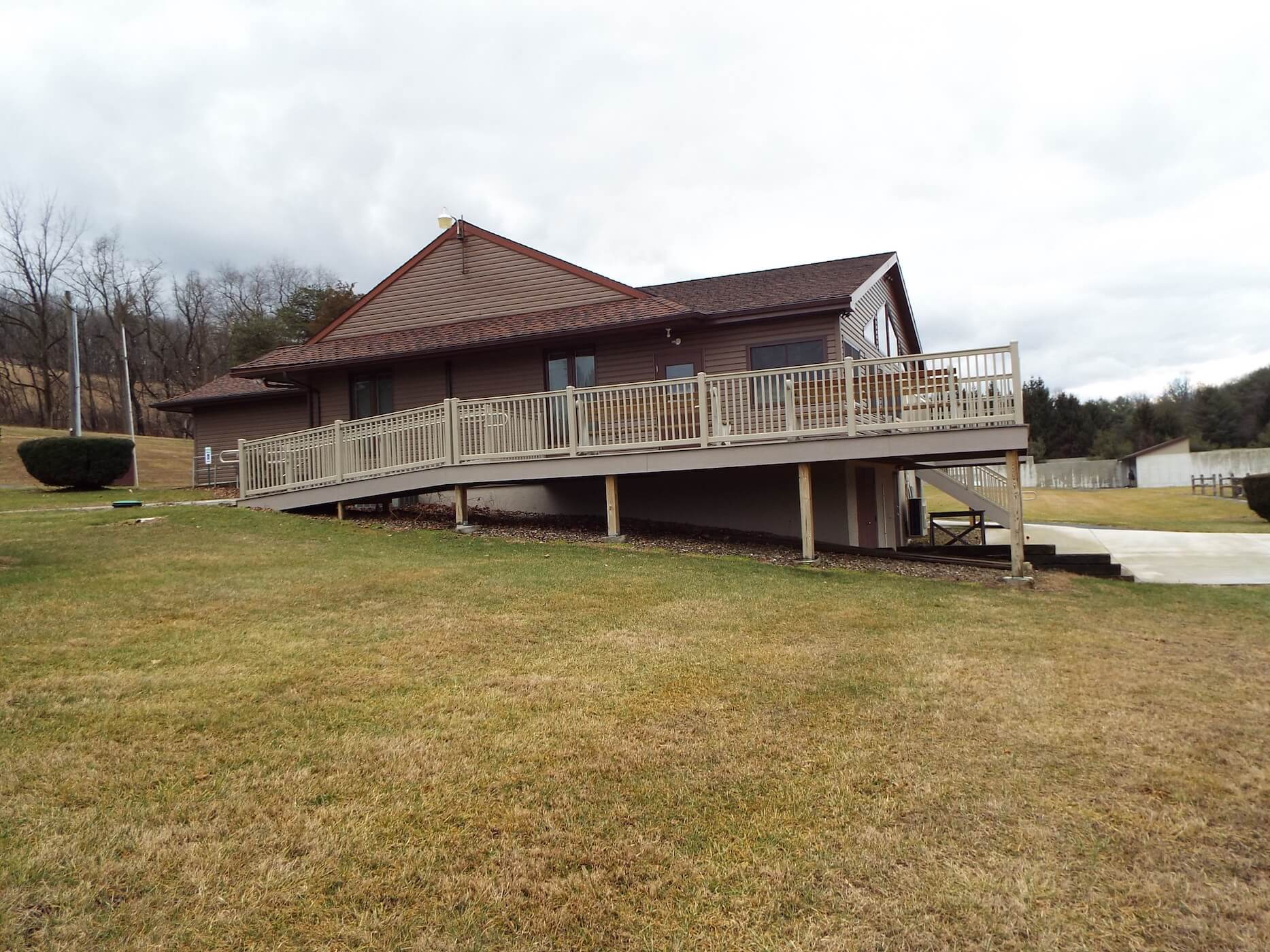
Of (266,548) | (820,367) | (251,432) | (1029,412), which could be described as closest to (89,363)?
(251,432)

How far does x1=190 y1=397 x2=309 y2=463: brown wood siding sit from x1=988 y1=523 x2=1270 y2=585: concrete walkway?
59.3ft

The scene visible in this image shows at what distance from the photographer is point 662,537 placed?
531 inches

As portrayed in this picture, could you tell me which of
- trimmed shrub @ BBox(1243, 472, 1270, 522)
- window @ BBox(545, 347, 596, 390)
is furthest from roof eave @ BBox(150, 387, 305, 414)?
trimmed shrub @ BBox(1243, 472, 1270, 522)

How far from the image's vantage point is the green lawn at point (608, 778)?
288 cm

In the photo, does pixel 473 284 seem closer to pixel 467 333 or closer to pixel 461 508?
pixel 467 333

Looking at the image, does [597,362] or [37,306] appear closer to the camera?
[597,362]

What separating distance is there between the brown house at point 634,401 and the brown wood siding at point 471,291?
43mm

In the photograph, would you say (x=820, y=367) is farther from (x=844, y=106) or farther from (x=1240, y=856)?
(x=844, y=106)

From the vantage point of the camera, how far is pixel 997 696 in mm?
5480

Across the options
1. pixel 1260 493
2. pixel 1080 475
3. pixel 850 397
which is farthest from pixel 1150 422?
pixel 850 397

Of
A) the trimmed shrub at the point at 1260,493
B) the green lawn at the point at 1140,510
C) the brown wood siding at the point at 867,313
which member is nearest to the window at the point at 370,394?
the brown wood siding at the point at 867,313

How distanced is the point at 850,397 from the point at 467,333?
28.4ft

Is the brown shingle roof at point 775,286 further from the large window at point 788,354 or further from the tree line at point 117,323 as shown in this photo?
the tree line at point 117,323

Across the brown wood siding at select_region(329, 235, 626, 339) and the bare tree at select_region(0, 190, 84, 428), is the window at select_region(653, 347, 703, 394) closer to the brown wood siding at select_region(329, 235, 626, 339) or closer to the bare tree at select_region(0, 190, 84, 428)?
the brown wood siding at select_region(329, 235, 626, 339)
